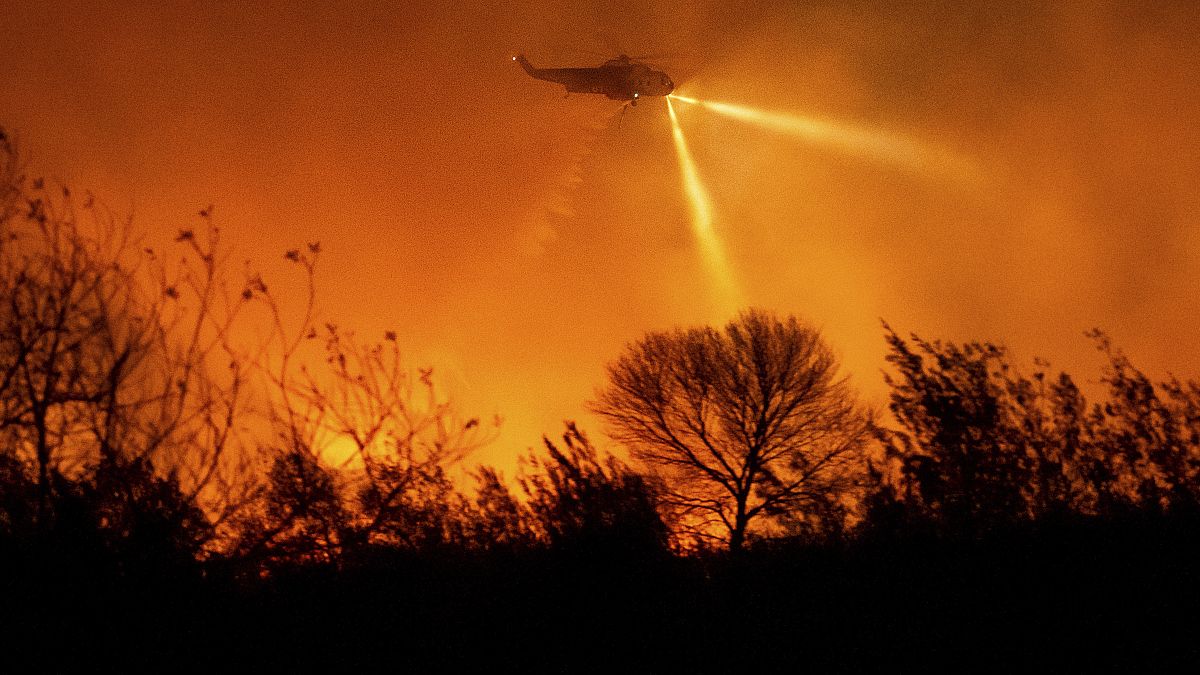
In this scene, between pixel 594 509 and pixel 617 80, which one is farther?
pixel 617 80

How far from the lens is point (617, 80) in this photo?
16406mm

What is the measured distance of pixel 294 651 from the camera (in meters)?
5.42

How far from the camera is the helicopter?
16203 mm

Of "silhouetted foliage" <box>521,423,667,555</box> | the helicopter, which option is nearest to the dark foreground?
"silhouetted foliage" <box>521,423,667,555</box>

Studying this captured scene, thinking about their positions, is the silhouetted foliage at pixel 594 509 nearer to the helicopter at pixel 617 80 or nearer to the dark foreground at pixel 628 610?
the dark foreground at pixel 628 610

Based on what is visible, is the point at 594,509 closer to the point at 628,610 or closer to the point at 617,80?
the point at 628,610

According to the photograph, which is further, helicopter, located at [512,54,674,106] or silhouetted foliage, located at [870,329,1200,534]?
helicopter, located at [512,54,674,106]

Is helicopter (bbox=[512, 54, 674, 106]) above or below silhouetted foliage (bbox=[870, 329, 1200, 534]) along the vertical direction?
above

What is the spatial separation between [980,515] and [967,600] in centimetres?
231

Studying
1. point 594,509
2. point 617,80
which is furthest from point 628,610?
point 617,80

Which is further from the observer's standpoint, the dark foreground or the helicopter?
the helicopter

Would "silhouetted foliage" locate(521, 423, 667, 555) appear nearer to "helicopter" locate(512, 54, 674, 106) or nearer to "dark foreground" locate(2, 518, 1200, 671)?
"dark foreground" locate(2, 518, 1200, 671)

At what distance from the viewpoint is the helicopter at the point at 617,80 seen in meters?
16.2

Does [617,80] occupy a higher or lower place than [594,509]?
higher
